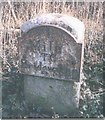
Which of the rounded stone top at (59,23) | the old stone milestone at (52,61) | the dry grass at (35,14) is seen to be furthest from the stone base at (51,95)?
the rounded stone top at (59,23)

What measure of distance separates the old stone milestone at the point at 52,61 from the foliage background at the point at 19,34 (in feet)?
0.57

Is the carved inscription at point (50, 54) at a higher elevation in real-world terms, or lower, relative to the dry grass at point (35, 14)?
lower

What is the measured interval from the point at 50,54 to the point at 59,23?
364mm

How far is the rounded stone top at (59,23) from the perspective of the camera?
136 inches

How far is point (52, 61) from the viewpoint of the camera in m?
3.64

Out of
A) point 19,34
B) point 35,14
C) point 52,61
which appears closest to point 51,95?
point 52,61

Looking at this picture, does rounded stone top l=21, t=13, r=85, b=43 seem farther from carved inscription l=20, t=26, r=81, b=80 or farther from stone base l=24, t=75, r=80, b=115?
stone base l=24, t=75, r=80, b=115

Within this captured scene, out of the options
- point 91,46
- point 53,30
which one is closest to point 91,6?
point 91,46

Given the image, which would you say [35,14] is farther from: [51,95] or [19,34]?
[51,95]

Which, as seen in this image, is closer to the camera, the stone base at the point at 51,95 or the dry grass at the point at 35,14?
the stone base at the point at 51,95

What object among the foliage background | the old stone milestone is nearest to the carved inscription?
the old stone milestone

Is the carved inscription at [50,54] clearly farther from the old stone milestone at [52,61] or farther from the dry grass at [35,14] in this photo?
the dry grass at [35,14]

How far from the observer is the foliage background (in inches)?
152

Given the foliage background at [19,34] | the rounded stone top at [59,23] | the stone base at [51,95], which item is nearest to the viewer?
the rounded stone top at [59,23]
